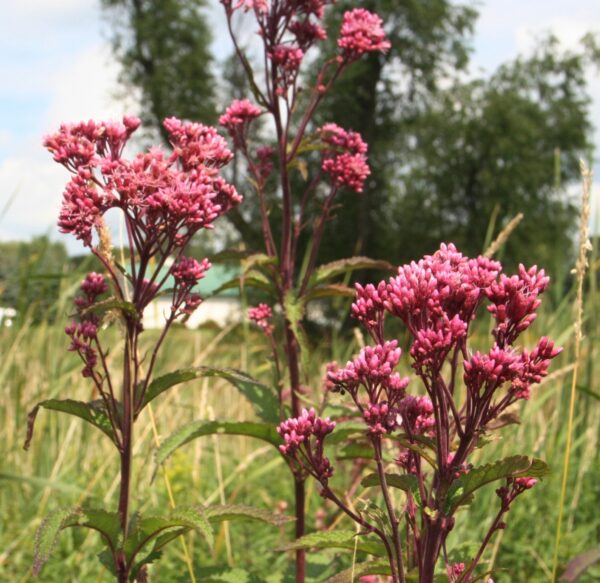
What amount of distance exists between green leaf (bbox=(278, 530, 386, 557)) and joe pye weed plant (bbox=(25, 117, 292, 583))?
17 centimetres

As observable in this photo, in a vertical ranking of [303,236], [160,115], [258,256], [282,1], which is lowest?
[258,256]

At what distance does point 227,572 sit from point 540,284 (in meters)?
1.37

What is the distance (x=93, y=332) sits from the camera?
6.98 feet

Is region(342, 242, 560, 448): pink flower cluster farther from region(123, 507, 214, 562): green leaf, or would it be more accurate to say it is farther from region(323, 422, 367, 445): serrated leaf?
region(323, 422, 367, 445): serrated leaf

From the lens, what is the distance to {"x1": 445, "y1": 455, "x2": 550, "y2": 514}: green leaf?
59.9 inches

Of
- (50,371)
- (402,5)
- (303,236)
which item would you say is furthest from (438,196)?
(50,371)

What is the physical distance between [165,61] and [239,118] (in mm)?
39776

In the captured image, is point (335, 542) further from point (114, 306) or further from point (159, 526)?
point (114, 306)

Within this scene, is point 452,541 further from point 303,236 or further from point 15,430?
point 303,236

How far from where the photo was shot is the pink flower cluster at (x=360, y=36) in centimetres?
278

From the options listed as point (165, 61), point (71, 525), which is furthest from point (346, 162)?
point (165, 61)

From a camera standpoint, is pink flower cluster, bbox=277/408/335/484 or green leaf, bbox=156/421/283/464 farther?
green leaf, bbox=156/421/283/464

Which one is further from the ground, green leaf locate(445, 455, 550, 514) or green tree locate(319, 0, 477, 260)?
green tree locate(319, 0, 477, 260)

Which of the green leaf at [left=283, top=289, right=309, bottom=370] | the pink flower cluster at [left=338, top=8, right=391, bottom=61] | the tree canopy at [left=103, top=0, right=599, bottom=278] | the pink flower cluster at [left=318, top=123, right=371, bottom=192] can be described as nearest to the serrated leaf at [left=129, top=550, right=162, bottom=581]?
the green leaf at [left=283, top=289, right=309, bottom=370]
